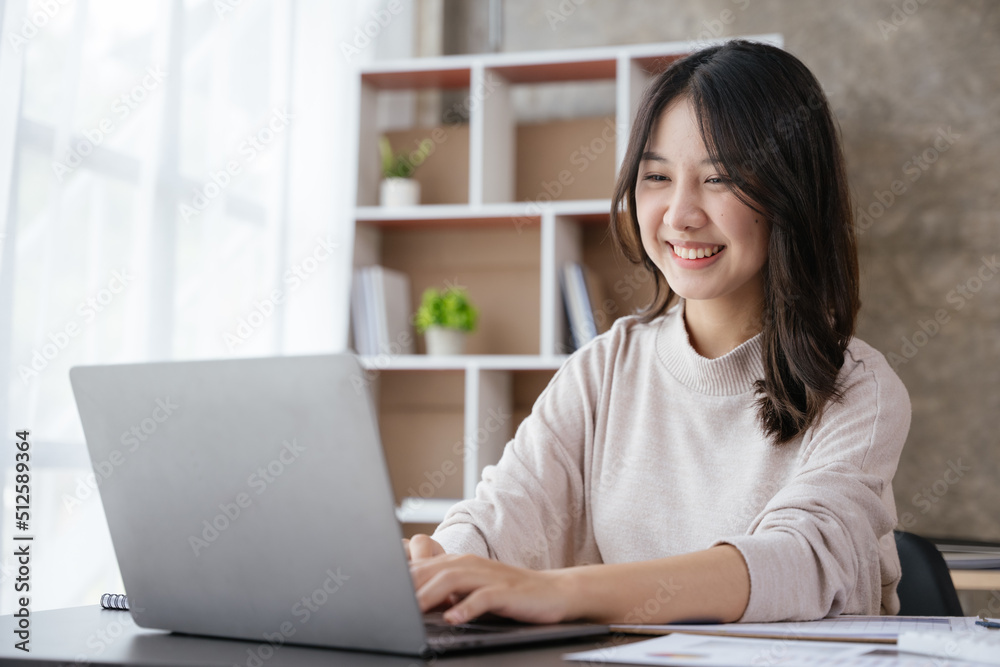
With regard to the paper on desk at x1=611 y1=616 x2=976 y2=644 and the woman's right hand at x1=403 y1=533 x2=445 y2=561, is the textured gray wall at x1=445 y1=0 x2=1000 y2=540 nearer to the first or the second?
the paper on desk at x1=611 y1=616 x2=976 y2=644

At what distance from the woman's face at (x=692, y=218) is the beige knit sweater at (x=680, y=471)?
0.11 meters

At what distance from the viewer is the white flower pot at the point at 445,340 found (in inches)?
113

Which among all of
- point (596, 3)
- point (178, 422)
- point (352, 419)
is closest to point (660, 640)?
point (352, 419)

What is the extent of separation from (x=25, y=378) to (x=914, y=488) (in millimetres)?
2414

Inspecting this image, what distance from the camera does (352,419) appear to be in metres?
0.64

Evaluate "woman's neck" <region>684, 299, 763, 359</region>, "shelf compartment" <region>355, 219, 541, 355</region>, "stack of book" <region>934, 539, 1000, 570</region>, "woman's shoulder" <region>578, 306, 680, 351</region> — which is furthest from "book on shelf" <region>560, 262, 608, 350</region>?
"woman's neck" <region>684, 299, 763, 359</region>

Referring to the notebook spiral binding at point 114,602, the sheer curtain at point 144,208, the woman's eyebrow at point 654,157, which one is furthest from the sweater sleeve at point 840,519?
the sheer curtain at point 144,208

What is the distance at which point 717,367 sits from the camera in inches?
52.4

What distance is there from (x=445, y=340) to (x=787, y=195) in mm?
1728

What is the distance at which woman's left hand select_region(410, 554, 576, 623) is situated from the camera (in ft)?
2.45

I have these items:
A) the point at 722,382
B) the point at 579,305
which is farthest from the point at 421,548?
the point at 579,305

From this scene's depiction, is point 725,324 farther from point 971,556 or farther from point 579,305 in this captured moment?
point 579,305

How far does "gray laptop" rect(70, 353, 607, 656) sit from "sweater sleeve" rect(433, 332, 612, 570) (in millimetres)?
388

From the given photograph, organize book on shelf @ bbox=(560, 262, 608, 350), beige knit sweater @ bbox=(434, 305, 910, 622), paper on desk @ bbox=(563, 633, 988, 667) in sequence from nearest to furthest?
paper on desk @ bbox=(563, 633, 988, 667)
beige knit sweater @ bbox=(434, 305, 910, 622)
book on shelf @ bbox=(560, 262, 608, 350)
